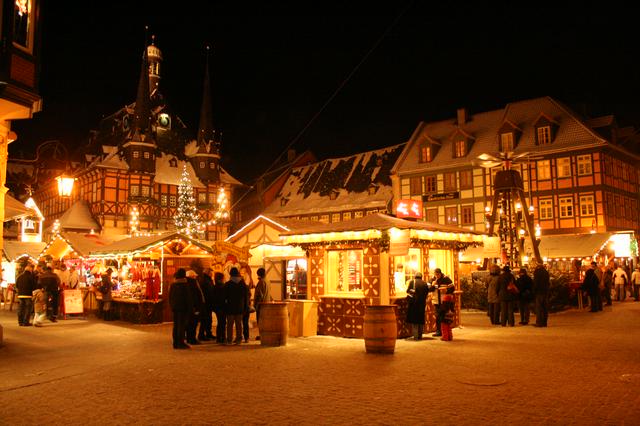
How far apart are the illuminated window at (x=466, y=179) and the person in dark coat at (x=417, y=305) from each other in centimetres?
2695

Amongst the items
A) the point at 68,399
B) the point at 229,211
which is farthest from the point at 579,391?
the point at 229,211

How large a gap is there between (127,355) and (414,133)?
34901 mm

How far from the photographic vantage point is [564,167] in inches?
1415

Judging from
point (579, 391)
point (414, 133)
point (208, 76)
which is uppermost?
point (208, 76)

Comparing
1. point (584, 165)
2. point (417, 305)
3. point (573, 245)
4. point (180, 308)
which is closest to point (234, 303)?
point (180, 308)

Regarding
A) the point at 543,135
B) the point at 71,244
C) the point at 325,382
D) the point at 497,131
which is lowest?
the point at 325,382

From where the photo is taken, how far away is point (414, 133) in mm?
43406

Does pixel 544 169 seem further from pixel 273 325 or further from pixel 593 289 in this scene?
pixel 273 325

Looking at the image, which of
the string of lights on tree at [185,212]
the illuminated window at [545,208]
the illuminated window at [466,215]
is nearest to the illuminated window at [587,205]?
the illuminated window at [545,208]

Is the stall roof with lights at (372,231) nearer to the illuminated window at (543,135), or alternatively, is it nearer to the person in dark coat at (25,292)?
the person in dark coat at (25,292)

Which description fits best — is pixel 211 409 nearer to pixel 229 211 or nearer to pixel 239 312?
pixel 239 312

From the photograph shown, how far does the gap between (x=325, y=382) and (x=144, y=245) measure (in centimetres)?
1128

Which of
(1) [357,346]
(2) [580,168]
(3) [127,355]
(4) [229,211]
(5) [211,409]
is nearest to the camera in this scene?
(5) [211,409]

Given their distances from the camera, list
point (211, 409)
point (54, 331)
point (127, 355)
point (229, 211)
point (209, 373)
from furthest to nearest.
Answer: point (229, 211) < point (54, 331) < point (127, 355) < point (209, 373) < point (211, 409)
